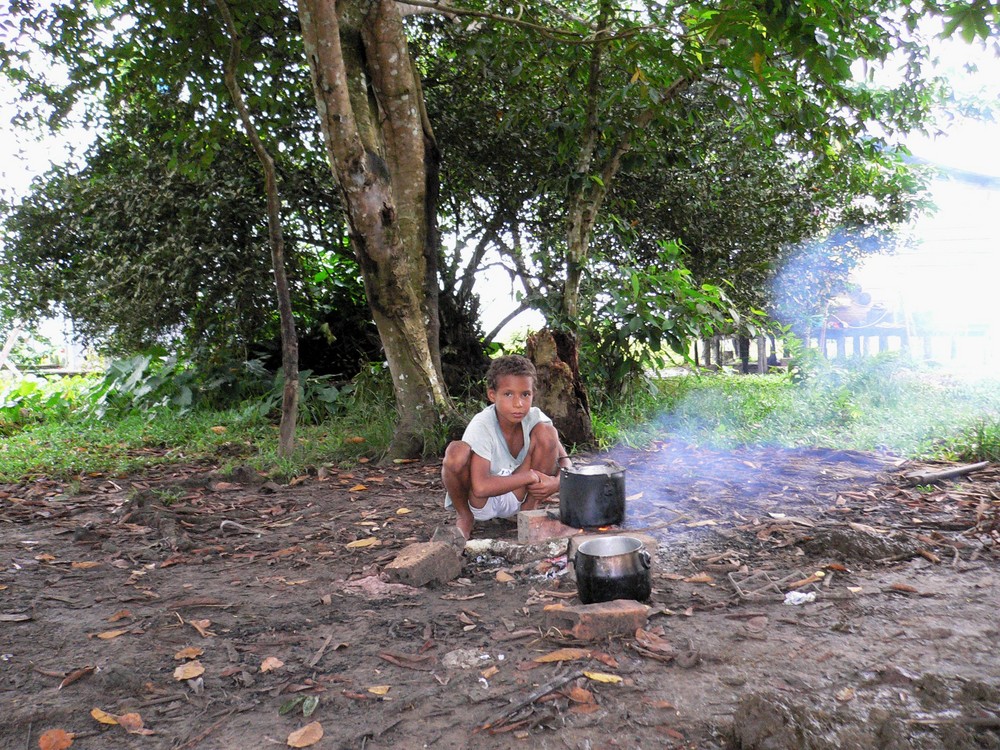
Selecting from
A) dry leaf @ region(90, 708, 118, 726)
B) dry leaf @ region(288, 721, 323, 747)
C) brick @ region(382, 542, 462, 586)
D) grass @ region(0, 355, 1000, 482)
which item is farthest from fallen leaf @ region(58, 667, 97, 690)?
grass @ region(0, 355, 1000, 482)

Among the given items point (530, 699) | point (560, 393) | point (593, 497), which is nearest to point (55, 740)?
point (530, 699)

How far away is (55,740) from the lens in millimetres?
2109

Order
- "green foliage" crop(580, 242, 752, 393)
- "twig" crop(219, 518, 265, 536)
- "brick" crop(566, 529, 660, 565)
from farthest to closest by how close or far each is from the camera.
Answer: "green foliage" crop(580, 242, 752, 393) < "twig" crop(219, 518, 265, 536) < "brick" crop(566, 529, 660, 565)

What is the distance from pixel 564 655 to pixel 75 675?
1653mm

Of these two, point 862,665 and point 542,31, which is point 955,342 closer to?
point 542,31

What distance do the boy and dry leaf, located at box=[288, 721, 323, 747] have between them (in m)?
1.76

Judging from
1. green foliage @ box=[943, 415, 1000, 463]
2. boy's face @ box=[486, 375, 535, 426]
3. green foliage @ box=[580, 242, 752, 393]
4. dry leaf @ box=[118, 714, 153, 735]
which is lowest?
dry leaf @ box=[118, 714, 153, 735]

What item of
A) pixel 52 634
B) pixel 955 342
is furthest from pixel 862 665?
pixel 955 342

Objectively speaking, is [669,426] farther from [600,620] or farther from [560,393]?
[600,620]

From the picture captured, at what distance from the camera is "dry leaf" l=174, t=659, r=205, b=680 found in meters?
2.50

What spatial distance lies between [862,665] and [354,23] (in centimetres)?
608

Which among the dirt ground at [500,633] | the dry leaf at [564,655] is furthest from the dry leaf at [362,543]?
the dry leaf at [564,655]

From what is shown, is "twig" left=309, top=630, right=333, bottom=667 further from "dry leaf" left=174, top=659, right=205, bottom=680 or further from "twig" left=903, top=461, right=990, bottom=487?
"twig" left=903, top=461, right=990, bottom=487

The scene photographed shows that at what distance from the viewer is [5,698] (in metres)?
2.35
